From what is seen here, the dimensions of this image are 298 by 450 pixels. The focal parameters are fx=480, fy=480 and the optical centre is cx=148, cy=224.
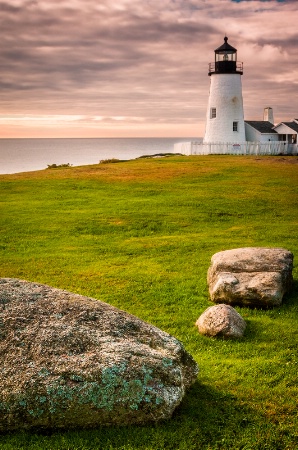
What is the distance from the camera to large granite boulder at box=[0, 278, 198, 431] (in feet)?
21.0

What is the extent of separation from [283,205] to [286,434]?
73.1 feet

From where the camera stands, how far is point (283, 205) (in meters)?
28.0

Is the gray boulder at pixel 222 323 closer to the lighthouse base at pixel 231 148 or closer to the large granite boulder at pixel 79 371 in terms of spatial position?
the large granite boulder at pixel 79 371

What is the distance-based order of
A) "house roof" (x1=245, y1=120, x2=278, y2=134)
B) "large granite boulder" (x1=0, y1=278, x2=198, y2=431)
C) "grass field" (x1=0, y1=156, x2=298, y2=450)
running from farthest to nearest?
1. "house roof" (x1=245, y1=120, x2=278, y2=134)
2. "grass field" (x1=0, y1=156, x2=298, y2=450)
3. "large granite boulder" (x1=0, y1=278, x2=198, y2=431)

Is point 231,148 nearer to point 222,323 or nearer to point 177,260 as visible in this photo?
point 177,260

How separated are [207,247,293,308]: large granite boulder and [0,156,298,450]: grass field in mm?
387

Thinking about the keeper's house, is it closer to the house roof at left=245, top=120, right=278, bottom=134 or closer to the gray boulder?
the house roof at left=245, top=120, right=278, bottom=134

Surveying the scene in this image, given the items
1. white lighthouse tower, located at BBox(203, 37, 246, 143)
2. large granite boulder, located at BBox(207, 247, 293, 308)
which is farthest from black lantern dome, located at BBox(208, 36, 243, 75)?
large granite boulder, located at BBox(207, 247, 293, 308)

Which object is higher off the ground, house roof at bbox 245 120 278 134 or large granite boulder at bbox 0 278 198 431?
house roof at bbox 245 120 278 134

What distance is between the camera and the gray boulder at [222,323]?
10.6 meters

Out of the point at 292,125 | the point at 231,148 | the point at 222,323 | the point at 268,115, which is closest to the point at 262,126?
the point at 292,125

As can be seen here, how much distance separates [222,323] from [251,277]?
2689 millimetres

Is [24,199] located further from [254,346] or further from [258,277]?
[254,346]

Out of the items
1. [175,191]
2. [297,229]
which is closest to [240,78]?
[175,191]
